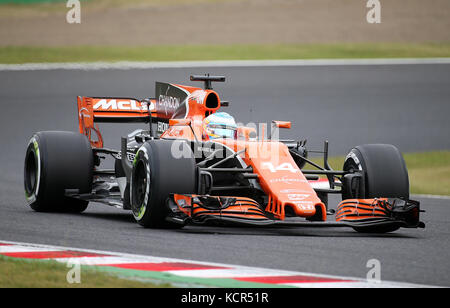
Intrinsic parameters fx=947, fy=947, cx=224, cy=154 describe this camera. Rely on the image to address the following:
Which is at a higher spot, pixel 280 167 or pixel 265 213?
pixel 280 167

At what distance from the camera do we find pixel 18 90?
910 inches

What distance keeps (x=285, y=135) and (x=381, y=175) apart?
9779 mm

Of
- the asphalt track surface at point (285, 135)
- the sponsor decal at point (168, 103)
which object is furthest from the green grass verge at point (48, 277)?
the sponsor decal at point (168, 103)

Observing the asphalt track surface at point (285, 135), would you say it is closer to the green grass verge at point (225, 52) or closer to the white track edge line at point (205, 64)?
the white track edge line at point (205, 64)

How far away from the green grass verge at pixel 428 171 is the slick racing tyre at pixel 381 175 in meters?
5.28

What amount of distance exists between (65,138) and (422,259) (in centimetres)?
523

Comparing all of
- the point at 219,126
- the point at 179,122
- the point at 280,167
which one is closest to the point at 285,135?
the point at 179,122

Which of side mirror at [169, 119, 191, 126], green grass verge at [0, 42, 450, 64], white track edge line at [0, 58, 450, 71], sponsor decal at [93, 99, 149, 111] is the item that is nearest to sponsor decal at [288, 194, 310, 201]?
side mirror at [169, 119, 191, 126]

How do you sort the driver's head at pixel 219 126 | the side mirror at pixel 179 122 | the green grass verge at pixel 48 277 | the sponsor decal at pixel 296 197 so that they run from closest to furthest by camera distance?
the green grass verge at pixel 48 277 → the sponsor decal at pixel 296 197 → the driver's head at pixel 219 126 → the side mirror at pixel 179 122

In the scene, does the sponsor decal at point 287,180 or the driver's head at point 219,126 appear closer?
the sponsor decal at point 287,180

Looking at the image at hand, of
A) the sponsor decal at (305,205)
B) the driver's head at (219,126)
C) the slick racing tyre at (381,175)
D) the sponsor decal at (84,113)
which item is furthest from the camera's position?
the sponsor decal at (84,113)

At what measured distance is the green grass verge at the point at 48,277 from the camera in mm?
6668

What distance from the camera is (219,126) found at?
10.9 meters

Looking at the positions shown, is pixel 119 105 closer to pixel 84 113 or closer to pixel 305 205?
pixel 84 113
